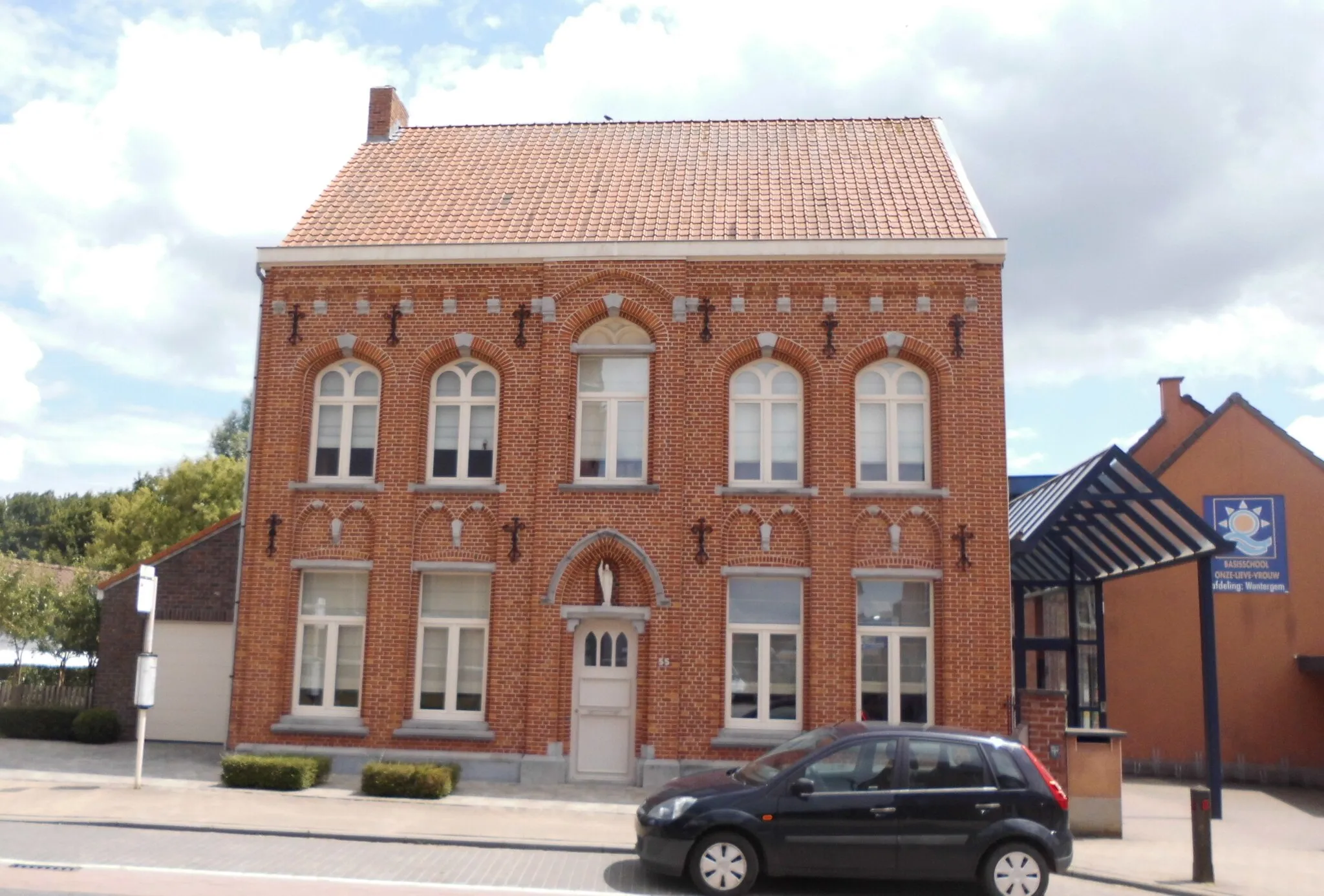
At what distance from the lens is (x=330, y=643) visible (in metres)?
16.0

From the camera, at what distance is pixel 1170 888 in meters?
10.1

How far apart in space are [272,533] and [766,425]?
772cm

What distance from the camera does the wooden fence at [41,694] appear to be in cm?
2041

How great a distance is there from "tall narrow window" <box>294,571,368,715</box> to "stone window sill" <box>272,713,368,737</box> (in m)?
0.12

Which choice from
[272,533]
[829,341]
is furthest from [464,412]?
[829,341]

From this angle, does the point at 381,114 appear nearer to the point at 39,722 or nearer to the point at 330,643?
the point at 330,643

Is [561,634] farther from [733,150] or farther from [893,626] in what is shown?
[733,150]

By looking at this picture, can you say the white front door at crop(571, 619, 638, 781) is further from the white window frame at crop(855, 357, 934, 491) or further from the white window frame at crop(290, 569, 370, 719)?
the white window frame at crop(855, 357, 934, 491)

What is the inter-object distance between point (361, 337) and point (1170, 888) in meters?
13.0

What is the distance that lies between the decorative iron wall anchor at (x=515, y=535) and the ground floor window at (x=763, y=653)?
315cm

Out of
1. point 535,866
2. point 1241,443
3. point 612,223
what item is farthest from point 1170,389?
point 535,866

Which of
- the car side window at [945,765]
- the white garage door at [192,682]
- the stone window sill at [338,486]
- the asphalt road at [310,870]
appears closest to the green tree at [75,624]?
the white garage door at [192,682]

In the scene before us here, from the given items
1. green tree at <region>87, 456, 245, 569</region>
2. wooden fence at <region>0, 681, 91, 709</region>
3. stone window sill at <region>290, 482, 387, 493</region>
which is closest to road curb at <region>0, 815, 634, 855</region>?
stone window sill at <region>290, 482, 387, 493</region>

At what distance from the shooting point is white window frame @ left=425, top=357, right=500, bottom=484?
16219 millimetres
